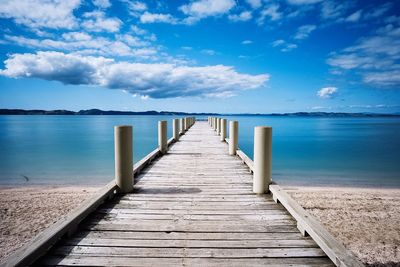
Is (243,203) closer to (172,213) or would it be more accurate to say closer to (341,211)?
(172,213)

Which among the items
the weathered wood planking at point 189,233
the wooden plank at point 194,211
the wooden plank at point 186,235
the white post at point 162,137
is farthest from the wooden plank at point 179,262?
the white post at point 162,137

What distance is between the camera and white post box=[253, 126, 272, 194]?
16.1ft

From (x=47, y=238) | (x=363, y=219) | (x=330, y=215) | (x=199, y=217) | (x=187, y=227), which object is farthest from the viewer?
(x=330, y=215)

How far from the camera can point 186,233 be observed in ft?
11.2

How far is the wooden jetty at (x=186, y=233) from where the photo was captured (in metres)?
2.82

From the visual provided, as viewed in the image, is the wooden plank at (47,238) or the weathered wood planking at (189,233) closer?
the wooden plank at (47,238)

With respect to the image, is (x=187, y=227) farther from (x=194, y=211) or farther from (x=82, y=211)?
(x=82, y=211)

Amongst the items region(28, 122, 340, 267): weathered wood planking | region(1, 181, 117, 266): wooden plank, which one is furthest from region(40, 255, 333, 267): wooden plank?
region(1, 181, 117, 266): wooden plank

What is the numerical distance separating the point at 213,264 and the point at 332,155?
26480mm

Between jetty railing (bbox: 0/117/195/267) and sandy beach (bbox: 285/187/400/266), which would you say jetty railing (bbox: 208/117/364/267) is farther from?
sandy beach (bbox: 285/187/400/266)

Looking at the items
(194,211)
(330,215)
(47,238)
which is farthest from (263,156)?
(330,215)

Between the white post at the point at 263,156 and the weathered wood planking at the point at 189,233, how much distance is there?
271mm

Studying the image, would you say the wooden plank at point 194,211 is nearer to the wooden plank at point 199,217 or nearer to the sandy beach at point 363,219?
the wooden plank at point 199,217

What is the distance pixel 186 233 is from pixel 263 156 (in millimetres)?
2203
